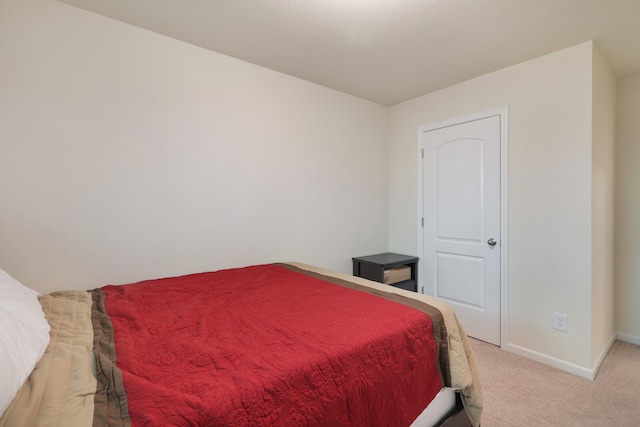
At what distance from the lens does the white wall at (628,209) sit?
262 cm

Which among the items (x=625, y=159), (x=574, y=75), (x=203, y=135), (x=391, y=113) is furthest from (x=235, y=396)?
(x=625, y=159)

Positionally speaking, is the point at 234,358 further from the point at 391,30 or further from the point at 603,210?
the point at 603,210

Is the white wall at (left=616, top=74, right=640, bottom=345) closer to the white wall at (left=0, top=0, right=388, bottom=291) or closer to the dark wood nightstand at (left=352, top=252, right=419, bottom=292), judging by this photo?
the dark wood nightstand at (left=352, top=252, right=419, bottom=292)

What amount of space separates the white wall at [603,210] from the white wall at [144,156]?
2011mm

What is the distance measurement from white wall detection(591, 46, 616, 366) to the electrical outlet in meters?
0.14

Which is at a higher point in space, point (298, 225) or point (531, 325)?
point (298, 225)

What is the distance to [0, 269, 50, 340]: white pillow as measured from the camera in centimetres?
97

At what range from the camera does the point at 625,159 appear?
2.66m

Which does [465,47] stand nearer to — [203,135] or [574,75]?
[574,75]

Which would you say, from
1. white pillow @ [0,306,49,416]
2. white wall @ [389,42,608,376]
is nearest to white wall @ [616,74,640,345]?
white wall @ [389,42,608,376]

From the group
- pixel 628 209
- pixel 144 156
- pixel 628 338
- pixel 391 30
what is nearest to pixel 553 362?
pixel 628 338

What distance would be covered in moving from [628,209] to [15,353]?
3942mm

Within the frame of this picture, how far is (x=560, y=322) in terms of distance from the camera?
7.39 ft

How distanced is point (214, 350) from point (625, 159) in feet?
11.7
